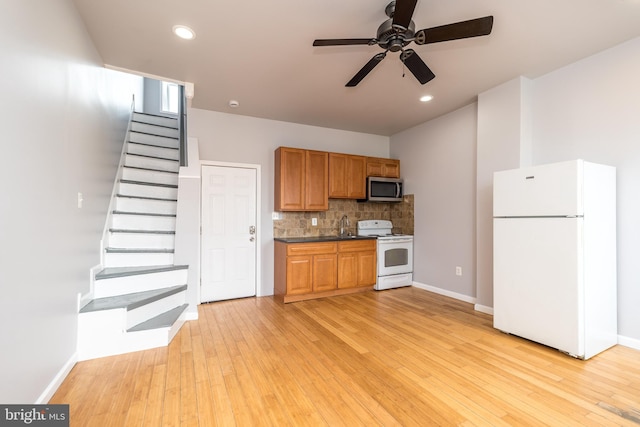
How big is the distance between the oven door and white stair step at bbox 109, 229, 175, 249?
120 inches

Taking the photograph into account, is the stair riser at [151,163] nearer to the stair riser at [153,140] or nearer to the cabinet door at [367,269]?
the stair riser at [153,140]

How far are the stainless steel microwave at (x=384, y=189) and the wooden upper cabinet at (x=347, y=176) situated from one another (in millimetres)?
118

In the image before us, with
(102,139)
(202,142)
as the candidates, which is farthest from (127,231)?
(202,142)

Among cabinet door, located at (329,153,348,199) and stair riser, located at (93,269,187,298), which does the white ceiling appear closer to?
cabinet door, located at (329,153,348,199)

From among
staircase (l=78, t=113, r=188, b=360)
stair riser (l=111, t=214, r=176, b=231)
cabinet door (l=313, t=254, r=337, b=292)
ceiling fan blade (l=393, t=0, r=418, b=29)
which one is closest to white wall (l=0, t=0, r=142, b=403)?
staircase (l=78, t=113, r=188, b=360)

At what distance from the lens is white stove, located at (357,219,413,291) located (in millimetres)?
4613

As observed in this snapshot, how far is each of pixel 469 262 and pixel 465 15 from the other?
3.01 metres

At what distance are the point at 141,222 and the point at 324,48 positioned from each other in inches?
114

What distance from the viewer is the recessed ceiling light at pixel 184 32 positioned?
2.40 metres

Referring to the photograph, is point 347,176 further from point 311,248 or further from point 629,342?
point 629,342

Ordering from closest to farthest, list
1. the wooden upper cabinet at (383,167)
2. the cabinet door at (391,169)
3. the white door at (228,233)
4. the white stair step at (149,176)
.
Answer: the white stair step at (149,176) → the white door at (228,233) → the wooden upper cabinet at (383,167) → the cabinet door at (391,169)

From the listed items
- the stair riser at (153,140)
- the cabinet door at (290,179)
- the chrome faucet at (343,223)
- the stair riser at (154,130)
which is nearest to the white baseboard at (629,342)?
the chrome faucet at (343,223)

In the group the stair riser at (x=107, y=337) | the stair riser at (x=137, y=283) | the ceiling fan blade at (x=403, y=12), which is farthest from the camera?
the stair riser at (x=137, y=283)

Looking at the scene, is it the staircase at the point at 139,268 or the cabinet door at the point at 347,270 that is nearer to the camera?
the staircase at the point at 139,268
